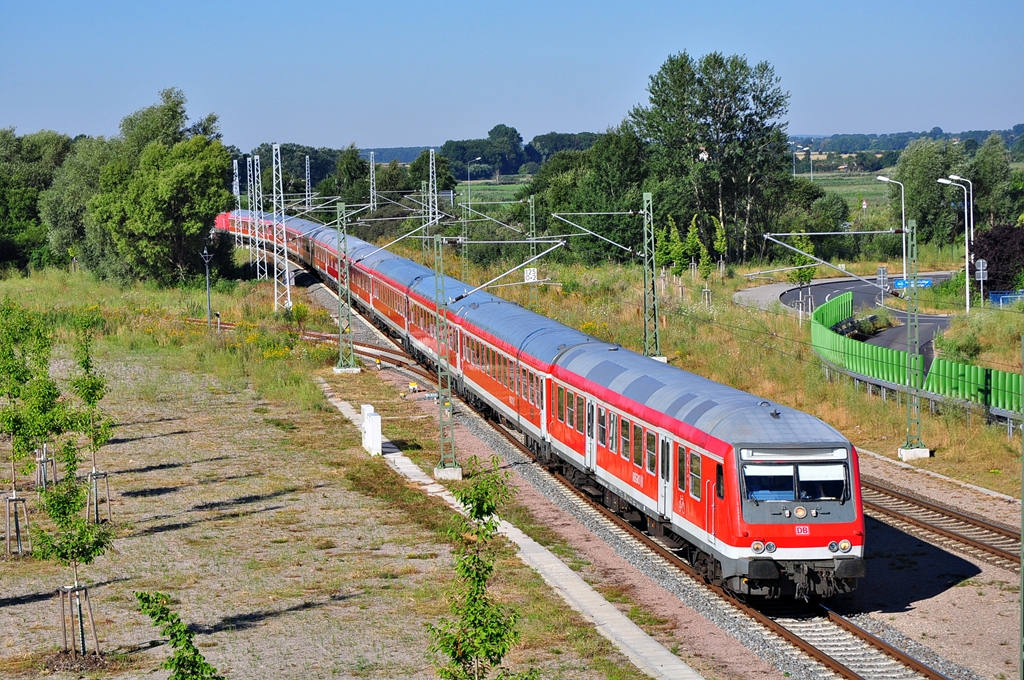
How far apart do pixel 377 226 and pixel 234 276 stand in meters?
19.3

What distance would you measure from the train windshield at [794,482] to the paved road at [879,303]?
2606 centimetres

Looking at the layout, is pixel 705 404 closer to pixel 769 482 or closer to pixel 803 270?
pixel 769 482

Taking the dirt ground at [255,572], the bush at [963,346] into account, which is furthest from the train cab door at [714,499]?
the bush at [963,346]

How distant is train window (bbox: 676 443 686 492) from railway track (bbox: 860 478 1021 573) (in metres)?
6.21

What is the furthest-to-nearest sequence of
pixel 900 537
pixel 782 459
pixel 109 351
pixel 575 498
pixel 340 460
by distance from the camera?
pixel 109 351 → pixel 340 460 → pixel 575 498 → pixel 900 537 → pixel 782 459

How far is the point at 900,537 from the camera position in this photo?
929 inches

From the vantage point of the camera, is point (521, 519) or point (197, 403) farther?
point (197, 403)

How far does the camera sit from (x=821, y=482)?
58.3ft

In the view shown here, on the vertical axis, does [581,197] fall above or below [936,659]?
above

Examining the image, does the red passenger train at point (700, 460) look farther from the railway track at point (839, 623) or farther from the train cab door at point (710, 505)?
the railway track at point (839, 623)

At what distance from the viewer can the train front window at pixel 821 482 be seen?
17.8 m

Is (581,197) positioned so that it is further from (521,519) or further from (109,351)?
(521,519)

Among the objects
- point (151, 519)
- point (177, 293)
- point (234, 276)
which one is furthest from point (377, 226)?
point (151, 519)

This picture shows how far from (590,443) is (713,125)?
66063 mm
